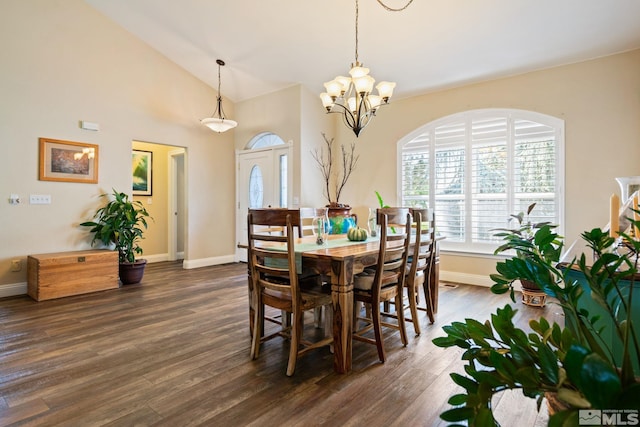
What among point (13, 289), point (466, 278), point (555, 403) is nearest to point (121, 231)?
point (13, 289)

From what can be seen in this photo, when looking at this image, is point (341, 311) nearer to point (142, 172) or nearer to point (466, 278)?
point (466, 278)

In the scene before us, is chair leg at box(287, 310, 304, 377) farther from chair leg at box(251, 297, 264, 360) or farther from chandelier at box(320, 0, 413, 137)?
chandelier at box(320, 0, 413, 137)

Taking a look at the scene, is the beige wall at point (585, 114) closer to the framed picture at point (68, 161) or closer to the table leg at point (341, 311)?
the table leg at point (341, 311)

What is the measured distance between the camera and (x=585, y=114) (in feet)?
12.6

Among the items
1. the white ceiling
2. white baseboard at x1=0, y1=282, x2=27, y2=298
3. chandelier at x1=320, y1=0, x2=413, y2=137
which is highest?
the white ceiling

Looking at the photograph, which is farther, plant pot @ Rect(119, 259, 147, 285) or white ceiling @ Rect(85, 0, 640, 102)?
plant pot @ Rect(119, 259, 147, 285)

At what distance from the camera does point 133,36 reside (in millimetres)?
4969

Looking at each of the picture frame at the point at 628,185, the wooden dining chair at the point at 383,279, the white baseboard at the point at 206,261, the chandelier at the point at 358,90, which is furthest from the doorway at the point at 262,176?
the picture frame at the point at 628,185

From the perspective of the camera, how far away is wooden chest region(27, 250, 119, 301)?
388 centimetres

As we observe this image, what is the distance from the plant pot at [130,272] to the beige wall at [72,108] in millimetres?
619

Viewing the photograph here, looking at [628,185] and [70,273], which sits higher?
[628,185]

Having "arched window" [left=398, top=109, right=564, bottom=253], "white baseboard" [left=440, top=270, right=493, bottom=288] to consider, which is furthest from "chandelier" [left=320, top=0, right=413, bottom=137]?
"white baseboard" [left=440, top=270, right=493, bottom=288]

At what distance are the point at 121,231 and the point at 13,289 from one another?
1.31 m

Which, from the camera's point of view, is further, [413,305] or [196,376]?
[413,305]
